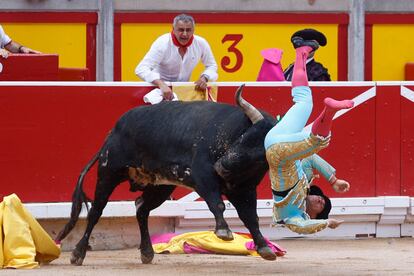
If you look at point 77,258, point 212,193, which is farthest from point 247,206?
point 77,258

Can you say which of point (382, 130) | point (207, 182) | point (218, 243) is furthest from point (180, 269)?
point (382, 130)

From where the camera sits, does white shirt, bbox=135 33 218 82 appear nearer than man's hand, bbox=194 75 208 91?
No

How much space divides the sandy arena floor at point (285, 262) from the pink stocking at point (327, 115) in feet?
3.44

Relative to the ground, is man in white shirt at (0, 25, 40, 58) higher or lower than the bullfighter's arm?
higher

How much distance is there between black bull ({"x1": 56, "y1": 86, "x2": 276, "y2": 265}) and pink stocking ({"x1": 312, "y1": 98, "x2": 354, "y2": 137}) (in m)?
0.59

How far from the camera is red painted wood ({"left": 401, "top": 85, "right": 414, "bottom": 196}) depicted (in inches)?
508

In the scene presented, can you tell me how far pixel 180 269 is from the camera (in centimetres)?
1052

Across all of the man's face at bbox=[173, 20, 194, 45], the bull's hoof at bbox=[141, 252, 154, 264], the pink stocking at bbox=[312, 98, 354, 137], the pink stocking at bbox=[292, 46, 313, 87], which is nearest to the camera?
the pink stocking at bbox=[312, 98, 354, 137]

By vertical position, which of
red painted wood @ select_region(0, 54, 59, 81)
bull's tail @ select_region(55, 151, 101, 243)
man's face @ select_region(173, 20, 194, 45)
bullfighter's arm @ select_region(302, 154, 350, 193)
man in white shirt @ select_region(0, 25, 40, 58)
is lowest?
bull's tail @ select_region(55, 151, 101, 243)

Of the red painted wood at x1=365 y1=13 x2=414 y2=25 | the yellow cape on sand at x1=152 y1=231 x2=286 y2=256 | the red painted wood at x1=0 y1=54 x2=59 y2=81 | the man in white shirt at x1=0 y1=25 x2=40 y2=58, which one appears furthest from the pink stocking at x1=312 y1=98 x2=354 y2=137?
the red painted wood at x1=365 y1=13 x2=414 y2=25

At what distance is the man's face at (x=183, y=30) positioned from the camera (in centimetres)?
1245

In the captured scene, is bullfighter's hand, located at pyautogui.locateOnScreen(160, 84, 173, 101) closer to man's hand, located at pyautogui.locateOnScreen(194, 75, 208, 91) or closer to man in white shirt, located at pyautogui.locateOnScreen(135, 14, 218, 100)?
man in white shirt, located at pyautogui.locateOnScreen(135, 14, 218, 100)

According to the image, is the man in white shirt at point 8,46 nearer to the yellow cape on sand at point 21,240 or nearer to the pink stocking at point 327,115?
the yellow cape on sand at point 21,240

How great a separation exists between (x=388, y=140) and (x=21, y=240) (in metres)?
3.51
